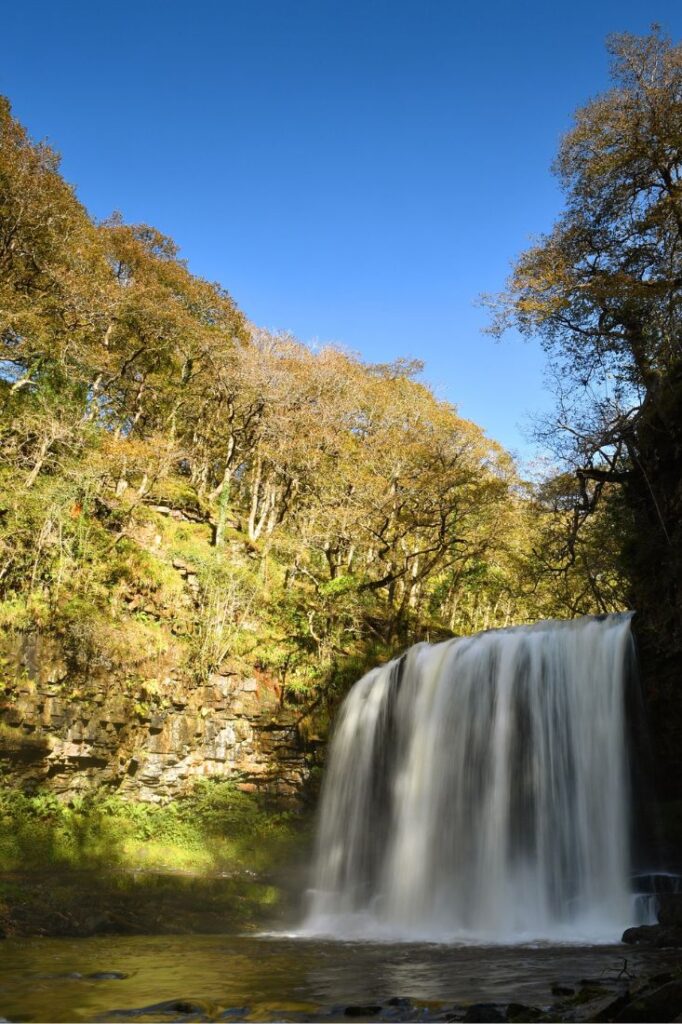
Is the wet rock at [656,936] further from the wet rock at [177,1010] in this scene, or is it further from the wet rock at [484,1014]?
the wet rock at [177,1010]

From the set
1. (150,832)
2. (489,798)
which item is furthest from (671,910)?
(150,832)

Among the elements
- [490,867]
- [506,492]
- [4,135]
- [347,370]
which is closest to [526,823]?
[490,867]

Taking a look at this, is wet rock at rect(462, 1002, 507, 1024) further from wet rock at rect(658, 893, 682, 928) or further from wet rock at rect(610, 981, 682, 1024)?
wet rock at rect(658, 893, 682, 928)

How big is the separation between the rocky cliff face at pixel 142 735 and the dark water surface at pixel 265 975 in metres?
4.78

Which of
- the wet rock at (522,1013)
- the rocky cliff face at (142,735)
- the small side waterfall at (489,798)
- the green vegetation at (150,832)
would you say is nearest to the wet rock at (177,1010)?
the wet rock at (522,1013)

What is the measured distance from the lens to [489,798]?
1236 centimetres

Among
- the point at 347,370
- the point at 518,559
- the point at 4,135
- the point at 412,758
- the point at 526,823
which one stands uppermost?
the point at 4,135

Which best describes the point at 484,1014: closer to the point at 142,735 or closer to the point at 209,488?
the point at 142,735

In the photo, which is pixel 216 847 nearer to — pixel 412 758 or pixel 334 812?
pixel 334 812

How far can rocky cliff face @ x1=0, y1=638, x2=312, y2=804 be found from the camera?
13422 mm

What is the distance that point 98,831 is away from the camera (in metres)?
13.2

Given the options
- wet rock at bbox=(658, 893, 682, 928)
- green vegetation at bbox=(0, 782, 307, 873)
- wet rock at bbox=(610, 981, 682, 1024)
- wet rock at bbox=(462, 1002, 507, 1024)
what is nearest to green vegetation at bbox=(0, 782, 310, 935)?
green vegetation at bbox=(0, 782, 307, 873)

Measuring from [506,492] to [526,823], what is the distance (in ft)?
41.8

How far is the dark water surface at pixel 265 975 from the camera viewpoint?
5.40m
